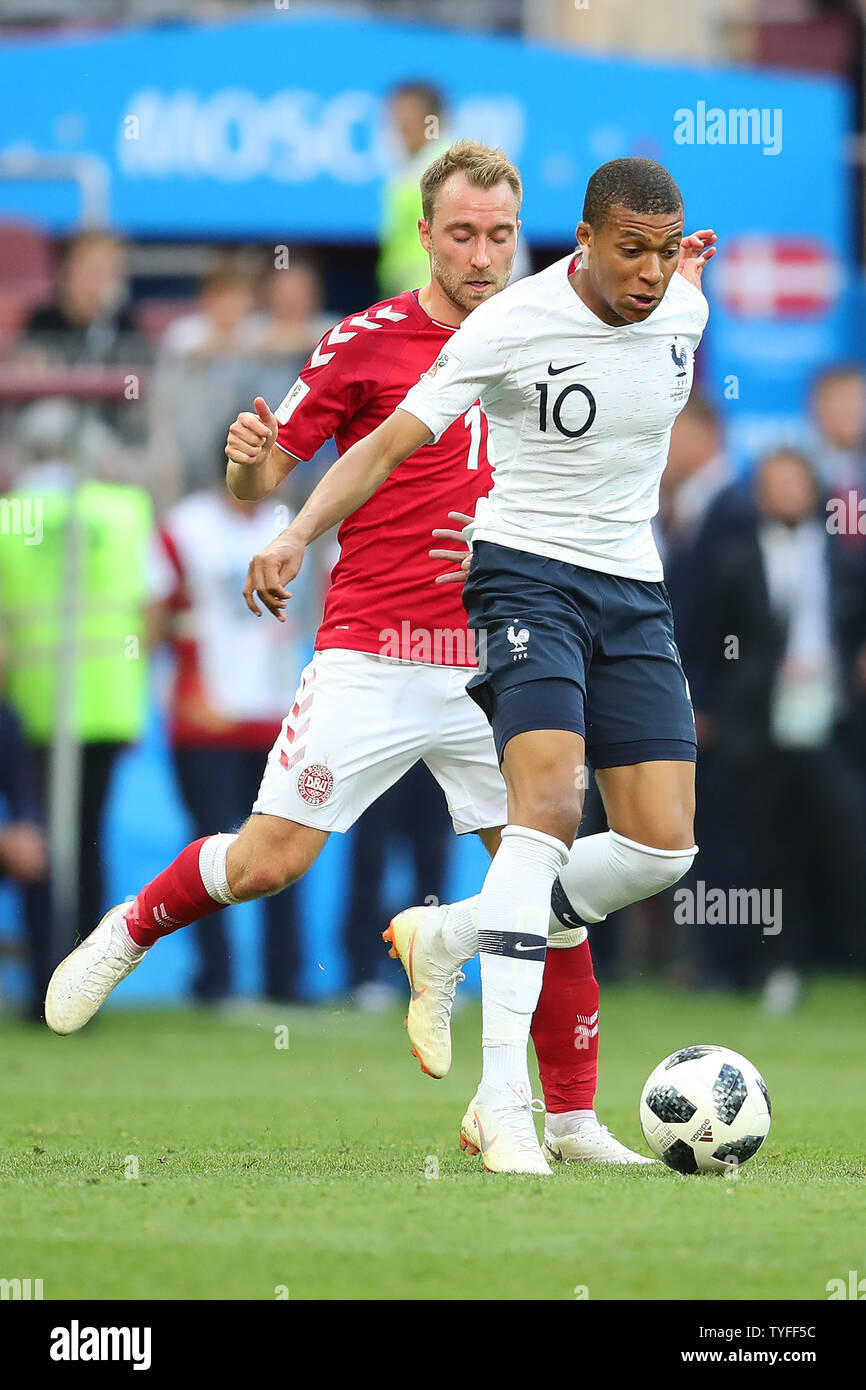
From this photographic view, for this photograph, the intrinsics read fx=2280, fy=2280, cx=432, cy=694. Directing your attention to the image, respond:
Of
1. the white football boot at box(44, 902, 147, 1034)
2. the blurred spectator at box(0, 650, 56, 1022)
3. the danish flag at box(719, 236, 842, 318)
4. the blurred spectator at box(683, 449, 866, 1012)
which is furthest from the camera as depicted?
the danish flag at box(719, 236, 842, 318)

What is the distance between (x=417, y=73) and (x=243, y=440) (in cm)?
718

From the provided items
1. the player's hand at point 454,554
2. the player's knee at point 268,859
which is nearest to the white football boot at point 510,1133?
the player's knee at point 268,859

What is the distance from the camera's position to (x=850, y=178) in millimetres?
14617

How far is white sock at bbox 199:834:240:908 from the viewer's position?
644 centimetres

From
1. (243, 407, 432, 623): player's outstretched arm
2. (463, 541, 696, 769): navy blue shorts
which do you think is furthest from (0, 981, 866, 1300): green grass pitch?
(243, 407, 432, 623): player's outstretched arm

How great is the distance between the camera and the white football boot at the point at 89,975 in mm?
6617

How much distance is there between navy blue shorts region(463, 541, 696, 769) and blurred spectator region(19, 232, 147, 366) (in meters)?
5.97

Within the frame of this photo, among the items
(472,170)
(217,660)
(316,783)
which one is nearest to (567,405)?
(472,170)

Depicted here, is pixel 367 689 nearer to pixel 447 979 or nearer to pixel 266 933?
pixel 447 979

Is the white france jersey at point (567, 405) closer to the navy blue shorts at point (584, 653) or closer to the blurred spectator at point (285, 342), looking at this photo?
the navy blue shorts at point (584, 653)

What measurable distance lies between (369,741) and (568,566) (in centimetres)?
88

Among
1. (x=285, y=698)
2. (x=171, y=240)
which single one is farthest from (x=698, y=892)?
(x=171, y=240)

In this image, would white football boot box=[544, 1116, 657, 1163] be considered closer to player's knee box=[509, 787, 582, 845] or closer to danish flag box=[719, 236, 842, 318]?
player's knee box=[509, 787, 582, 845]

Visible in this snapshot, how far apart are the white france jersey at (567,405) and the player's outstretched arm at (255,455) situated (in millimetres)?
567
